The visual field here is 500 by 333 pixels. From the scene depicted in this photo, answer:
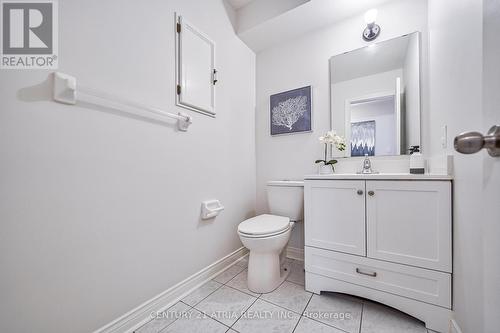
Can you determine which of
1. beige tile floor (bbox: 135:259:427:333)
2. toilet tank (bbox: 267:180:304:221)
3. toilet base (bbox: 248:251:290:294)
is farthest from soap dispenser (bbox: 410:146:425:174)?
toilet base (bbox: 248:251:290:294)

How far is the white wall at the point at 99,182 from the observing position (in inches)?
28.1

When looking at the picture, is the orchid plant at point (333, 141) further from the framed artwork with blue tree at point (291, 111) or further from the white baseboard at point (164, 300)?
the white baseboard at point (164, 300)

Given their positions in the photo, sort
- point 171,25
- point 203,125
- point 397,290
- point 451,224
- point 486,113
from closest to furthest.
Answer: point 486,113, point 451,224, point 397,290, point 171,25, point 203,125

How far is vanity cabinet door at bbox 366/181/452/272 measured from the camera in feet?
3.11

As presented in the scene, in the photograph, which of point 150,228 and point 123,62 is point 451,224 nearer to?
point 150,228

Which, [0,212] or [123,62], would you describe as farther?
[123,62]

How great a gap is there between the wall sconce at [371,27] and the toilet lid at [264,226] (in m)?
1.59

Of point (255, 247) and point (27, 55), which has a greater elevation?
point (27, 55)

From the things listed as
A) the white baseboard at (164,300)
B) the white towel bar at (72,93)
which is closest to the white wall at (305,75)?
the white baseboard at (164,300)

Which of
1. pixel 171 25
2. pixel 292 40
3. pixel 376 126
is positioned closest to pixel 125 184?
pixel 171 25

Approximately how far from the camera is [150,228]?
3.65 feet

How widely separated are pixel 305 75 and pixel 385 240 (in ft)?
4.89

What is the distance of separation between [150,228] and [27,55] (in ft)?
3.01

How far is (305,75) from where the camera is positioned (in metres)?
1.83
